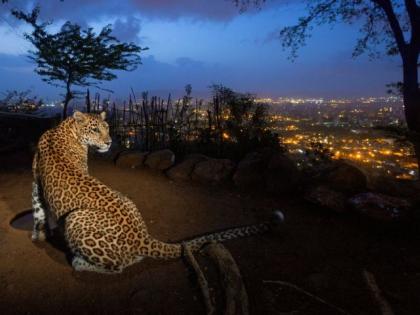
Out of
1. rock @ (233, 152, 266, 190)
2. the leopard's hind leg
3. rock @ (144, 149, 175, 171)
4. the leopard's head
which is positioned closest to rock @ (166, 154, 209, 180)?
rock @ (144, 149, 175, 171)

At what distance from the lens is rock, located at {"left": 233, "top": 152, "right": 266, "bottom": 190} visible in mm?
7449

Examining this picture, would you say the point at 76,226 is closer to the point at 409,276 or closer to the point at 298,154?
the point at 409,276

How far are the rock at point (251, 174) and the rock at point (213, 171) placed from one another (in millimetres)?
266

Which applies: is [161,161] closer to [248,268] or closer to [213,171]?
[213,171]

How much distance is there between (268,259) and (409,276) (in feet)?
5.49

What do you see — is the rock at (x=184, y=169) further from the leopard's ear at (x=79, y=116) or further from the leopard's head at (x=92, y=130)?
the leopard's ear at (x=79, y=116)

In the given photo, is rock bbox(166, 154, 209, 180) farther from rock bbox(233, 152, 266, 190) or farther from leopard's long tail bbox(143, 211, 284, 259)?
leopard's long tail bbox(143, 211, 284, 259)

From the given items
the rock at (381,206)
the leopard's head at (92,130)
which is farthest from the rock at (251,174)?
the leopard's head at (92,130)

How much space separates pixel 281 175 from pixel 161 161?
125 inches

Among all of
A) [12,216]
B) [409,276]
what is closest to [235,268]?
[409,276]

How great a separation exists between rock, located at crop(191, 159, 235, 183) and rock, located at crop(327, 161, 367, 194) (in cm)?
→ 231

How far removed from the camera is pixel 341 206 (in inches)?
233

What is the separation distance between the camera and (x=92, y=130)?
5461mm

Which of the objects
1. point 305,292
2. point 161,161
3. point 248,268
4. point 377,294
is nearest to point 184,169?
point 161,161
